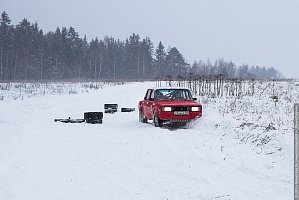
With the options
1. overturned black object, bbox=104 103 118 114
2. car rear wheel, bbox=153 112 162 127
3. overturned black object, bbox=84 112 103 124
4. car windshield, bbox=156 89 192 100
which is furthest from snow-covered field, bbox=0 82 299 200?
overturned black object, bbox=104 103 118 114

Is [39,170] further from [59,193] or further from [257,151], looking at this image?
[257,151]

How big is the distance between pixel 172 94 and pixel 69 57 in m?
67.1

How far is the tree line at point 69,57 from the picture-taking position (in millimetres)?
70500

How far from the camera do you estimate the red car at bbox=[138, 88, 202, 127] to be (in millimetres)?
12602

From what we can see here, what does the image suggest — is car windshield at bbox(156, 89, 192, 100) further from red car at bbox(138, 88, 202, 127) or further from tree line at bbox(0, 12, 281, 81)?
tree line at bbox(0, 12, 281, 81)

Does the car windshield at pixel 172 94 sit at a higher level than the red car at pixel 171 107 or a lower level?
higher

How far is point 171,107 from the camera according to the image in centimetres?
1259

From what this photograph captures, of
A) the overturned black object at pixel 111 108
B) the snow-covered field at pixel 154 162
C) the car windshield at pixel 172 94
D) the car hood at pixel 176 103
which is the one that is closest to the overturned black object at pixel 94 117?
the snow-covered field at pixel 154 162

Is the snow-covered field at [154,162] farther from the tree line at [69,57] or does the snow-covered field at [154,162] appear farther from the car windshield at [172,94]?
the tree line at [69,57]

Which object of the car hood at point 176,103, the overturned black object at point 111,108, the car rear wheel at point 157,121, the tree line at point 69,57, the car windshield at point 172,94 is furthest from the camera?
the tree line at point 69,57

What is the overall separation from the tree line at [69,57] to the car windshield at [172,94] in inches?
1696

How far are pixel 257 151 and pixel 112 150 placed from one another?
352 centimetres

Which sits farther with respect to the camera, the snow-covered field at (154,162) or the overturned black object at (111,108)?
the overturned black object at (111,108)

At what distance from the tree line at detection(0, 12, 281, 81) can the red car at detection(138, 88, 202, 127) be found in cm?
4320
